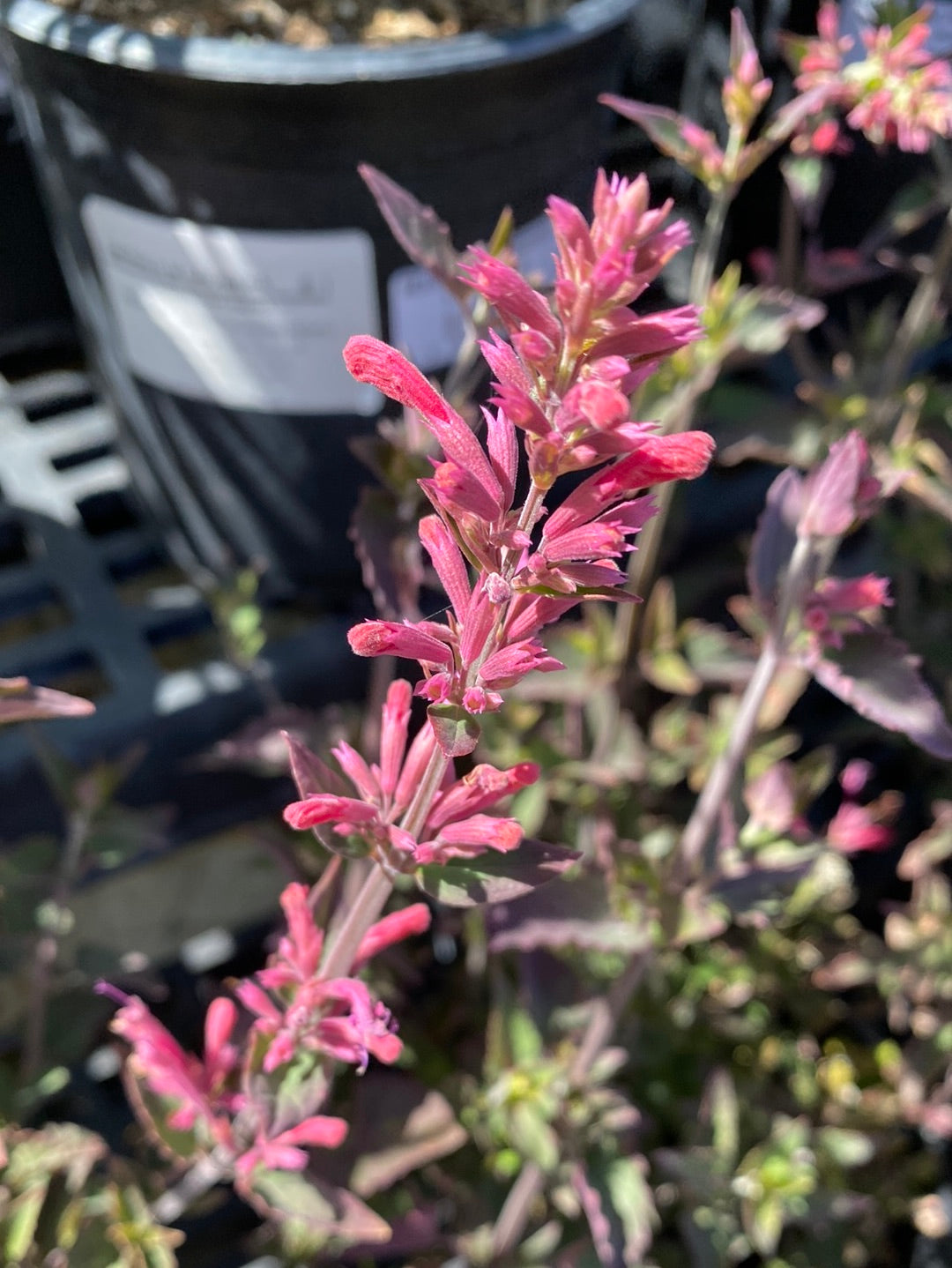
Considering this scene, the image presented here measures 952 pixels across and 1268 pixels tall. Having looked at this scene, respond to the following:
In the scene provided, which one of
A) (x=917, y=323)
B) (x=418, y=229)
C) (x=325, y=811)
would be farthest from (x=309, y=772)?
(x=917, y=323)

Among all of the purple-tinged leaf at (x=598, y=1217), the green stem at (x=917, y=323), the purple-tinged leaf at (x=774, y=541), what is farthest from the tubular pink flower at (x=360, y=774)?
the green stem at (x=917, y=323)

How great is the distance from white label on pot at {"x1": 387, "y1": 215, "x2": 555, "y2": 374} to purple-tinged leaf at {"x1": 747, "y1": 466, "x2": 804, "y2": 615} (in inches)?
6.9

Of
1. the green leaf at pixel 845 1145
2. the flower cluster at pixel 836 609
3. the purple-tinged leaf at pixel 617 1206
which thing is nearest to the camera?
the flower cluster at pixel 836 609

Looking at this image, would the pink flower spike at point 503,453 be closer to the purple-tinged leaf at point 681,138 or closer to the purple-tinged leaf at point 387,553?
the purple-tinged leaf at point 387,553

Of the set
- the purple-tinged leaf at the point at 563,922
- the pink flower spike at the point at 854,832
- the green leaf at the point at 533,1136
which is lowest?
the green leaf at the point at 533,1136

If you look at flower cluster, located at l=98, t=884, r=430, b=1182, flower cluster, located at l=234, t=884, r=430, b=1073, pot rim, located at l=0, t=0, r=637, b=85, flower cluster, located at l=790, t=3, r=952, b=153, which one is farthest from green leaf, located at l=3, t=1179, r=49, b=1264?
flower cluster, located at l=790, t=3, r=952, b=153

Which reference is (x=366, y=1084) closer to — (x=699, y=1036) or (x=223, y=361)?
(x=699, y=1036)

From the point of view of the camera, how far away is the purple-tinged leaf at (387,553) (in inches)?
18.2

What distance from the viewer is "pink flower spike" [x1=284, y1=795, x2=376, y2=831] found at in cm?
29

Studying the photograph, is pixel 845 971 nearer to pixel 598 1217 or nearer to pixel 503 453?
pixel 598 1217

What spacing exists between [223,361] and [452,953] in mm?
458

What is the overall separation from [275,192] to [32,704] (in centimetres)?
29

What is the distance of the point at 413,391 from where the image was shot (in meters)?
0.26

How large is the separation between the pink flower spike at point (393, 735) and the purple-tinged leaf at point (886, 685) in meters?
0.20
